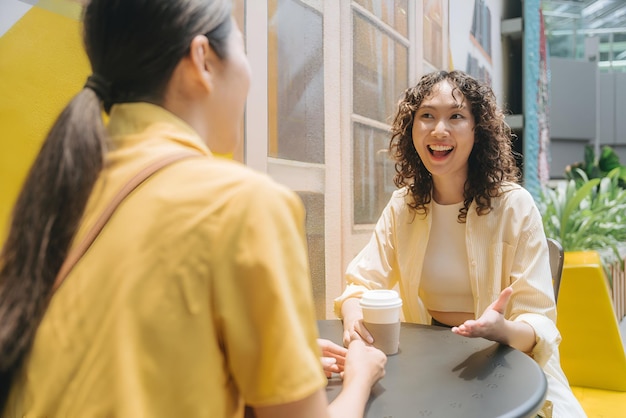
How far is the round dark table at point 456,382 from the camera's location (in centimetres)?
86

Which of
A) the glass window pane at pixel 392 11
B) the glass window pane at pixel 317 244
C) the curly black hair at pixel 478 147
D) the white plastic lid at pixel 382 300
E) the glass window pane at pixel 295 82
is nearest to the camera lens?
the white plastic lid at pixel 382 300

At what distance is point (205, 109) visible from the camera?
2.25 feet

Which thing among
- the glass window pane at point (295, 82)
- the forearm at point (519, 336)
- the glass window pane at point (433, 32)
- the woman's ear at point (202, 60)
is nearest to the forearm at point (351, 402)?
the woman's ear at point (202, 60)

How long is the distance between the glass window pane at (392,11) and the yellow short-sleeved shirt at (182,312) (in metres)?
2.11

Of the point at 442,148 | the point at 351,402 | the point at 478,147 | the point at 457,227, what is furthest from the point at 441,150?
the point at 351,402

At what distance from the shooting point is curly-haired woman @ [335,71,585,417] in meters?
1.52

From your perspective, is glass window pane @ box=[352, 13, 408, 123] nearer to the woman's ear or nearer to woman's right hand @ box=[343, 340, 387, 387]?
woman's right hand @ box=[343, 340, 387, 387]

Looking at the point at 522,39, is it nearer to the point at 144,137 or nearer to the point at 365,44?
the point at 365,44

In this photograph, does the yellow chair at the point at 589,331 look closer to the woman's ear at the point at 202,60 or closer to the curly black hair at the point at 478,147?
the curly black hair at the point at 478,147

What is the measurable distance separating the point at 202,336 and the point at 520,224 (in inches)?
50.5

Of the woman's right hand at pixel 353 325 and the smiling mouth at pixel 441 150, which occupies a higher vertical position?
the smiling mouth at pixel 441 150

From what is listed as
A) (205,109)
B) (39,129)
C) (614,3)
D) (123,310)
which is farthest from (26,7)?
(614,3)

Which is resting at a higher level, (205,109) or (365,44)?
(365,44)

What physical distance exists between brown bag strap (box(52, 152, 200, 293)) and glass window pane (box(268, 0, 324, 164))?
1.23m
